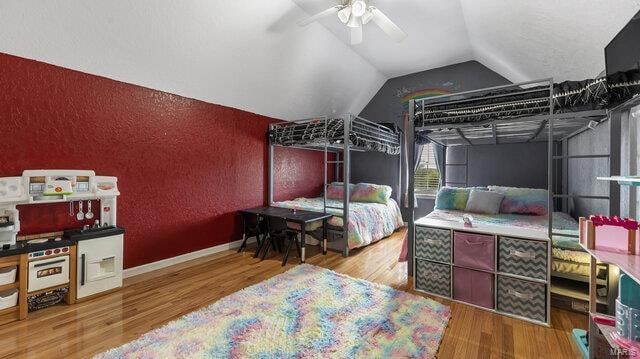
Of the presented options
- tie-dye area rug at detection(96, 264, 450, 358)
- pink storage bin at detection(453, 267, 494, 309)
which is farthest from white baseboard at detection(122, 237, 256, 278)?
pink storage bin at detection(453, 267, 494, 309)

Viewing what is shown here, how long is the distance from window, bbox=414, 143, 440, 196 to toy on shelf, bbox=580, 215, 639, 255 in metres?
3.62

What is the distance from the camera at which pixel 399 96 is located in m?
5.63

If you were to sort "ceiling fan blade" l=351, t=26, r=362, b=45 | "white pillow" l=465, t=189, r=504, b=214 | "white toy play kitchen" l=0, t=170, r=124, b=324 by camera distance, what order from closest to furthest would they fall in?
"white toy play kitchen" l=0, t=170, r=124, b=324 < "ceiling fan blade" l=351, t=26, r=362, b=45 < "white pillow" l=465, t=189, r=504, b=214

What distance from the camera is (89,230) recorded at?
2.54 m

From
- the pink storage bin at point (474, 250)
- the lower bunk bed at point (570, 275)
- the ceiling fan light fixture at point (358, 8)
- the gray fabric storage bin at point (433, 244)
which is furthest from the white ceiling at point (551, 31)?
the gray fabric storage bin at point (433, 244)

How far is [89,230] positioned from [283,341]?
6.89ft

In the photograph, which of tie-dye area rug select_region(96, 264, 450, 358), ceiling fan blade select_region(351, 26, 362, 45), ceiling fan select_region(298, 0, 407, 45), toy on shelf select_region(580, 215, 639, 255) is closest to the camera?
toy on shelf select_region(580, 215, 639, 255)

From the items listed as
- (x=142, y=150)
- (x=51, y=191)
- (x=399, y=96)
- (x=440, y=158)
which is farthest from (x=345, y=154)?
(x=51, y=191)

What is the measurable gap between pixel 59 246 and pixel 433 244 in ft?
10.8

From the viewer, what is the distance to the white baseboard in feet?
10.0

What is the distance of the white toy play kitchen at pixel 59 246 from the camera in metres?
2.12

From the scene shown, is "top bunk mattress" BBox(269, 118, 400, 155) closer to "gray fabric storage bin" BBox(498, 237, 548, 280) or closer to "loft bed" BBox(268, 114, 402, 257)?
"loft bed" BBox(268, 114, 402, 257)

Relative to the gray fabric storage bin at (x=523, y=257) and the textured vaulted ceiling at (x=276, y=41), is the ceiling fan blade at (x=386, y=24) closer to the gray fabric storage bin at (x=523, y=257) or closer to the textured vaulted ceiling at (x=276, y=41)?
the textured vaulted ceiling at (x=276, y=41)

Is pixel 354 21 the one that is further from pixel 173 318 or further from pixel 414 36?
pixel 173 318
